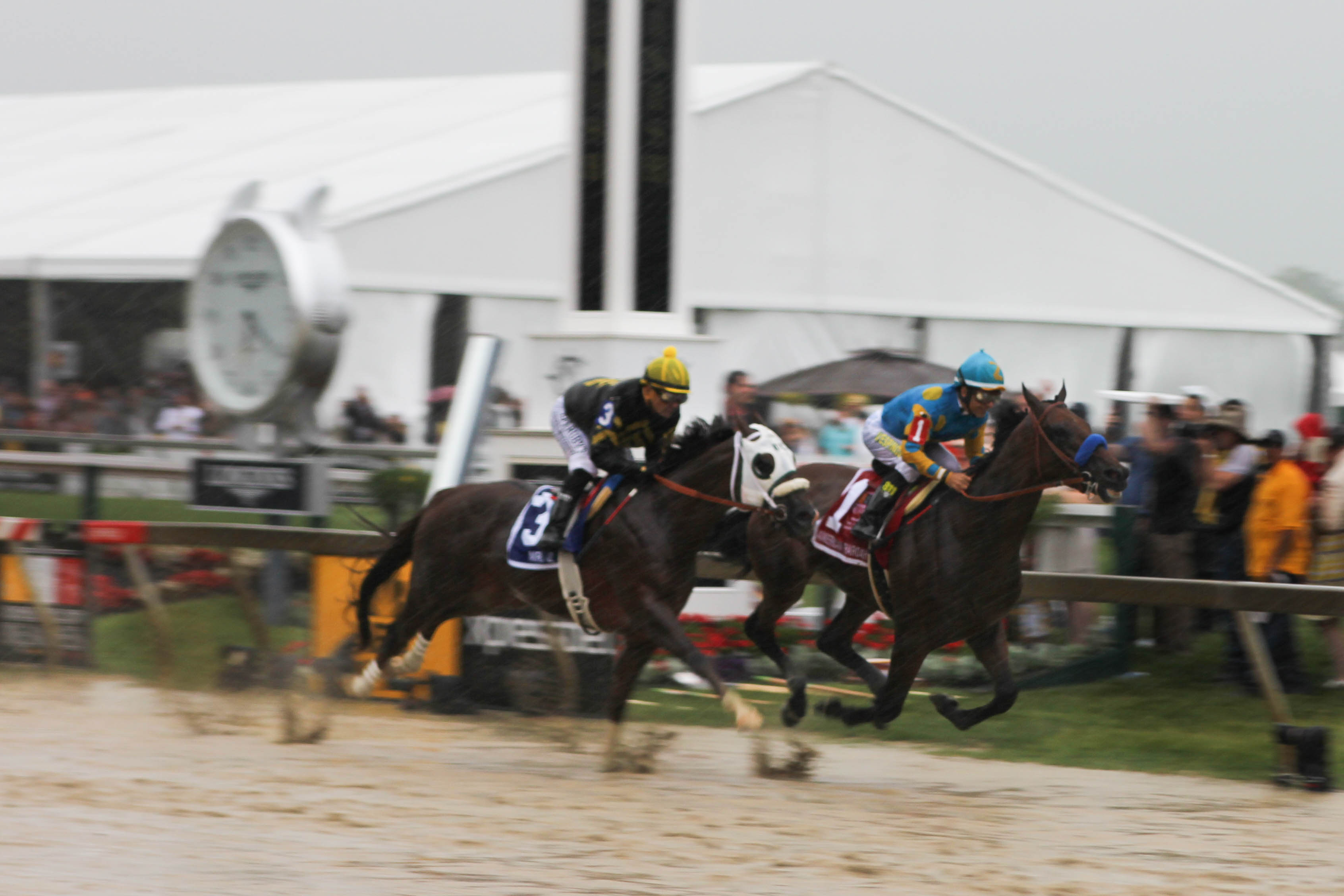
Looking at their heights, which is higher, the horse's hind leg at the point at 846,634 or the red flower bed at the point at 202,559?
the horse's hind leg at the point at 846,634

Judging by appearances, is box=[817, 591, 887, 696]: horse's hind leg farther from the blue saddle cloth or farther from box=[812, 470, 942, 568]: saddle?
the blue saddle cloth

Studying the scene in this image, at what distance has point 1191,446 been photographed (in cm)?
849

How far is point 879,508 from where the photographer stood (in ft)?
22.3

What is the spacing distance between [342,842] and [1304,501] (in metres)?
5.02

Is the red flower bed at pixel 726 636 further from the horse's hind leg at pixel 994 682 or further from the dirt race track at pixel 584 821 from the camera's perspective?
the horse's hind leg at pixel 994 682

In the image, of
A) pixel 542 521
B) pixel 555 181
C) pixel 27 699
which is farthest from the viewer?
pixel 555 181

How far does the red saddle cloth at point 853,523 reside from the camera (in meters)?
6.80

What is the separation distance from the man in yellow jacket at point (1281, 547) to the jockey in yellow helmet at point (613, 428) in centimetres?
314

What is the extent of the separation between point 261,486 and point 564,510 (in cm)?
286

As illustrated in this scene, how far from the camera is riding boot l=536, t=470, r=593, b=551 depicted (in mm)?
6879

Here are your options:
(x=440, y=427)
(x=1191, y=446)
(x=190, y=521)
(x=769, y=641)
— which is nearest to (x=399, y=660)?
(x=769, y=641)

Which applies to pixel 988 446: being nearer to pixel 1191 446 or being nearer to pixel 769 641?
pixel 1191 446

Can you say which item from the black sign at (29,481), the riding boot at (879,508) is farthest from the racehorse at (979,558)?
the black sign at (29,481)

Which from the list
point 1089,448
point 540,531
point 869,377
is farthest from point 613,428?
point 869,377
